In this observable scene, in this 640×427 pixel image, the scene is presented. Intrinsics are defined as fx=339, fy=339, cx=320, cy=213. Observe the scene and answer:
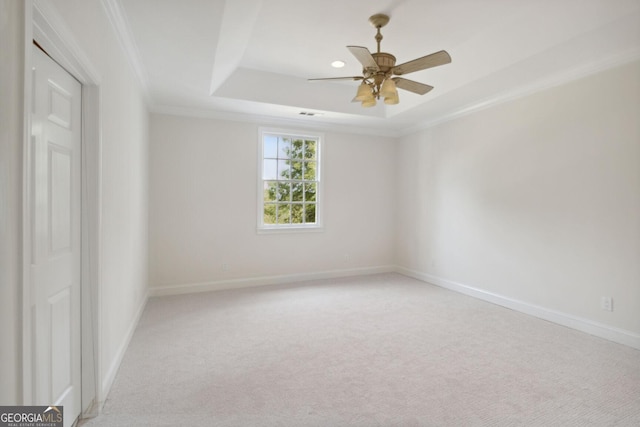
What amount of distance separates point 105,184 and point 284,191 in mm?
3290

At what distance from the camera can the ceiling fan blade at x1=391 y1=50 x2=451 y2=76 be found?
2.55 meters

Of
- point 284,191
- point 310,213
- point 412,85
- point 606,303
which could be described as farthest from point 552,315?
point 284,191

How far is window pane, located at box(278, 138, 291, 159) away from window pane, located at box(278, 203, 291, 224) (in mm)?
Result: 778

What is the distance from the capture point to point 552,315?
3.63 m

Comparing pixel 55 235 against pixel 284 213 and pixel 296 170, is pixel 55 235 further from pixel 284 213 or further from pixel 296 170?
pixel 296 170

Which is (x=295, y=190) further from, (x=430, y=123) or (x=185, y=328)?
(x=185, y=328)

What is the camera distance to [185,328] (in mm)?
3400

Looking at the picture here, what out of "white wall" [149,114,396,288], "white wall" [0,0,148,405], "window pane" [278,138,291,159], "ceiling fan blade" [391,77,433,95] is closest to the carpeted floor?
"white wall" [0,0,148,405]

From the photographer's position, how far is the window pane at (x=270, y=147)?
5262mm

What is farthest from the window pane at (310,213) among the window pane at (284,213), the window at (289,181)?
the window pane at (284,213)

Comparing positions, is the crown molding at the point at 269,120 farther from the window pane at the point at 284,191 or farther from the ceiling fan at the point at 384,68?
the ceiling fan at the point at 384,68

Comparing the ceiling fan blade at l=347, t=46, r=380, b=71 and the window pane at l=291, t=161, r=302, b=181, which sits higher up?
the ceiling fan blade at l=347, t=46, r=380, b=71

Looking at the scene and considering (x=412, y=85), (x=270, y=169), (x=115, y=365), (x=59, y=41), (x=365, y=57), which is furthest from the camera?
(x=270, y=169)

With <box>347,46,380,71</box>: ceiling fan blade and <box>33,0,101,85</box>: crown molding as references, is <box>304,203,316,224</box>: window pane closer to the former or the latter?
<box>347,46,380,71</box>: ceiling fan blade
